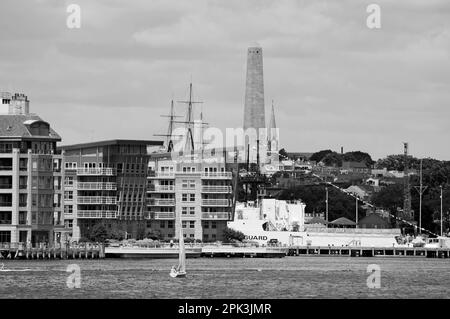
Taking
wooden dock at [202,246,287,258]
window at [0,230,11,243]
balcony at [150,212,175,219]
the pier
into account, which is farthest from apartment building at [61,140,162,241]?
window at [0,230,11,243]

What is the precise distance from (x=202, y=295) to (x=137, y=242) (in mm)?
79203

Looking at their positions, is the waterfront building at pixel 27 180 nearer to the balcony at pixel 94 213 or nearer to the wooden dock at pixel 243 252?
the wooden dock at pixel 243 252

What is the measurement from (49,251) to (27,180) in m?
8.94

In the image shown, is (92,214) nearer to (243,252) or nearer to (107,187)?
(107,187)

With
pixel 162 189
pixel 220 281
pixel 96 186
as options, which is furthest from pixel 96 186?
pixel 220 281

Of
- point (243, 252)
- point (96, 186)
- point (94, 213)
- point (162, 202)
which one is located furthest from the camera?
point (162, 202)

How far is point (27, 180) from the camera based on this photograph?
524 feet

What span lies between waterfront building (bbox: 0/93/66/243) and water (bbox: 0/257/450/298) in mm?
10518

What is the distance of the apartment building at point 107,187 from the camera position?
18812 centimetres

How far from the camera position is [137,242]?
575 ft

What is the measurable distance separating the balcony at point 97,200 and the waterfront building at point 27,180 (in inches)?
946
